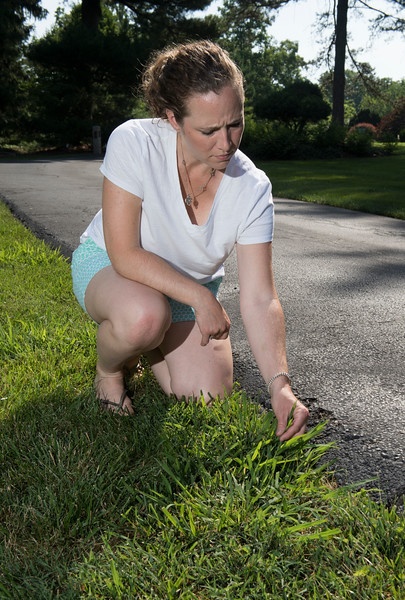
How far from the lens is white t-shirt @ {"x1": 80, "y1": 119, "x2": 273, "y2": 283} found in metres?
2.63

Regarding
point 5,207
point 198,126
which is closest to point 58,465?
point 198,126

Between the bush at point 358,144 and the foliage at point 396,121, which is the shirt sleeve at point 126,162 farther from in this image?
the foliage at point 396,121

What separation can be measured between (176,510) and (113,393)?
839mm

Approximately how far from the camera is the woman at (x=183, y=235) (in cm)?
241

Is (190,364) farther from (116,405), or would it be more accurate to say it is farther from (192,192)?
(192,192)

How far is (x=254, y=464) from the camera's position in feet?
7.00

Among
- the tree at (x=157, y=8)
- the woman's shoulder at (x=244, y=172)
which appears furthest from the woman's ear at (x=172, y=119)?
the tree at (x=157, y=8)

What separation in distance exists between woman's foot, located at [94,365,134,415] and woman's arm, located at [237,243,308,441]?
54 cm

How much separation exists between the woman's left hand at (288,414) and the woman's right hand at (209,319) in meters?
0.29

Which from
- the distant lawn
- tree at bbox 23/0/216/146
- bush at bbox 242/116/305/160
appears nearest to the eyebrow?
the distant lawn

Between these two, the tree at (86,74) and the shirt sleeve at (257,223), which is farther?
the tree at (86,74)

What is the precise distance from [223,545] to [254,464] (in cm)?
40

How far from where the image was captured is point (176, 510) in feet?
6.39

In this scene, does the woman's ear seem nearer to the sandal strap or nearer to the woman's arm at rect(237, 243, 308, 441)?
the woman's arm at rect(237, 243, 308, 441)
